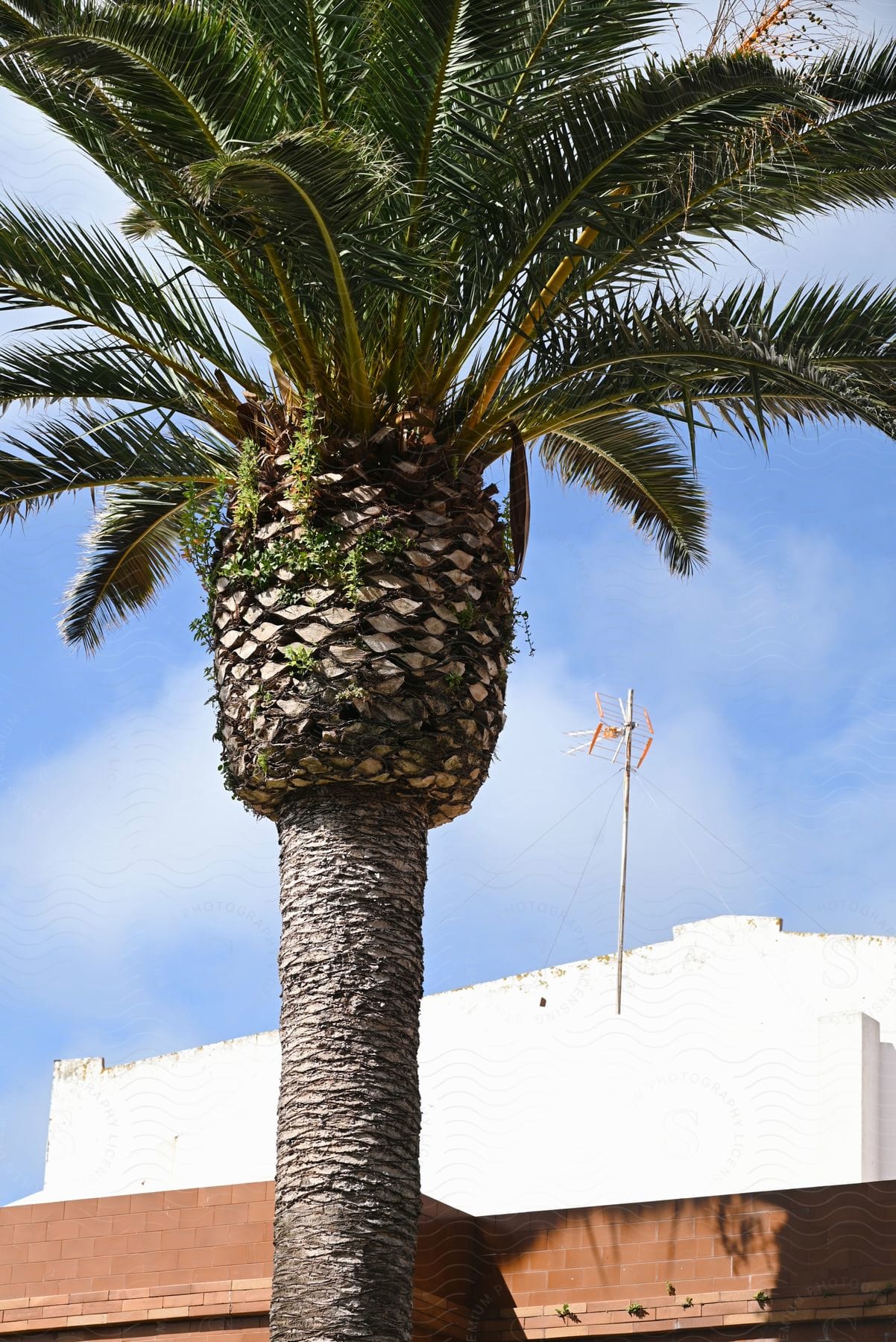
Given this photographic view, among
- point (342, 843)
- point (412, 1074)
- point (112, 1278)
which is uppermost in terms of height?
point (342, 843)

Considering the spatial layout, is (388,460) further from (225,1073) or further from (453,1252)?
(225,1073)

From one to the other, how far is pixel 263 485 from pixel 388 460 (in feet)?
1.87

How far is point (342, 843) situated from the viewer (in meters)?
6.38

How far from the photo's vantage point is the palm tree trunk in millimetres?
5918

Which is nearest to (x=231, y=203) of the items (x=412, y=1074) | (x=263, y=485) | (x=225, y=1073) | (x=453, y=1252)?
(x=263, y=485)

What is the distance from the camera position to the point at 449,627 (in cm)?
659

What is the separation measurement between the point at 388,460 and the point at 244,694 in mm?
1204

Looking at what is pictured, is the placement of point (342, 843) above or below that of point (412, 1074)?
above

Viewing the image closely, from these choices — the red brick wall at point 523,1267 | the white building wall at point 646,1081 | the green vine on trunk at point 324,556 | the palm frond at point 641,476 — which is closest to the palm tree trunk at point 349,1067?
the green vine on trunk at point 324,556

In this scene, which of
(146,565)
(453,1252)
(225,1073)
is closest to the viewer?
(453,1252)

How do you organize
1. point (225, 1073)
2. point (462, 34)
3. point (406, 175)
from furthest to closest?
point (225, 1073) → point (406, 175) → point (462, 34)

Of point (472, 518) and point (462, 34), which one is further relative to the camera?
point (472, 518)

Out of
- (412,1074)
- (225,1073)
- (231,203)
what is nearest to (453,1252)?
(412,1074)

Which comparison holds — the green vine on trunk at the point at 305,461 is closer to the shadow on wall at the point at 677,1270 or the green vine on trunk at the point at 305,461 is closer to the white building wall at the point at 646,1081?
the shadow on wall at the point at 677,1270
